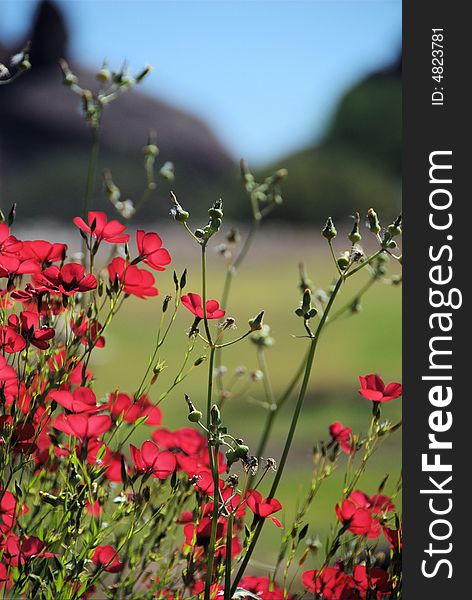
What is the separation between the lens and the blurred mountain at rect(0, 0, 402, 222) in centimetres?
1789

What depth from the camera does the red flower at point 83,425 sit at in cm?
113

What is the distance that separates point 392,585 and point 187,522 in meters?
0.35

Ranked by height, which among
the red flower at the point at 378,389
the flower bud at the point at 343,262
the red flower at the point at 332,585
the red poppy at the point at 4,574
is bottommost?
the red poppy at the point at 4,574

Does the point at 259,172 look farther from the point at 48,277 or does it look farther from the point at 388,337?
the point at 48,277

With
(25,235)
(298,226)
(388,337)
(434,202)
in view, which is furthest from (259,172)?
(434,202)

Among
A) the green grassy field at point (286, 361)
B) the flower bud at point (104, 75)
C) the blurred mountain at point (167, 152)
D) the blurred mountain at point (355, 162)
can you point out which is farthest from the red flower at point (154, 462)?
the blurred mountain at point (167, 152)

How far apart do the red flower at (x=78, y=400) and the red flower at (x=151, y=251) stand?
0.70ft

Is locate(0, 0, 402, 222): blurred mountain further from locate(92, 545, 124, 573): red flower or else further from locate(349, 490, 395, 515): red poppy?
locate(92, 545, 124, 573): red flower

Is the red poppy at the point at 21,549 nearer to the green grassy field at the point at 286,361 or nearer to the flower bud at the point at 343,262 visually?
the flower bud at the point at 343,262

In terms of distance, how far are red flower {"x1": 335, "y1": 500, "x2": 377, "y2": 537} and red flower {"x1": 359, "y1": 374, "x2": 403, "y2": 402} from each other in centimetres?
17

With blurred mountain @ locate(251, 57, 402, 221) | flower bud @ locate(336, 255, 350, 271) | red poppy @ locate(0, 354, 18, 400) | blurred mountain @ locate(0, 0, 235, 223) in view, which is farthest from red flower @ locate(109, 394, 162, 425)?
blurred mountain @ locate(0, 0, 235, 223)

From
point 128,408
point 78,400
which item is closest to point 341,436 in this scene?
point 128,408

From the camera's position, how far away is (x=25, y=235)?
14.3 m

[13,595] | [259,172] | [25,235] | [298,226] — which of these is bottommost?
[13,595]
